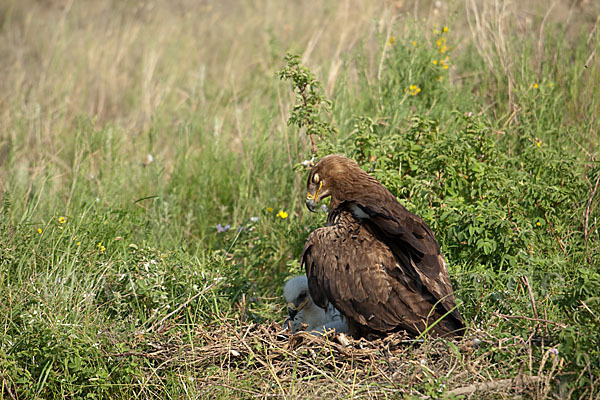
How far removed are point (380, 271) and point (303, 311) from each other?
866mm

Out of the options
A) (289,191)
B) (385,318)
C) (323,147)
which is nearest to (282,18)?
(289,191)

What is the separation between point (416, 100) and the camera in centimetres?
622

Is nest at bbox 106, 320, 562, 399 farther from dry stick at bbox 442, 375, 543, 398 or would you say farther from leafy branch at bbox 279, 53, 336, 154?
leafy branch at bbox 279, 53, 336, 154

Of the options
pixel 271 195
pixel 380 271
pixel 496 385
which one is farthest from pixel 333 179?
pixel 496 385

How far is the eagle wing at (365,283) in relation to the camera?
148 inches

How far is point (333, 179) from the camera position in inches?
174

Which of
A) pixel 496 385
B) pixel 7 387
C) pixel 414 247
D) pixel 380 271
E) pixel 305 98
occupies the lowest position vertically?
pixel 7 387

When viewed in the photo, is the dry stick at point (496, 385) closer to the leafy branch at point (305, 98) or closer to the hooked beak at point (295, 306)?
the hooked beak at point (295, 306)

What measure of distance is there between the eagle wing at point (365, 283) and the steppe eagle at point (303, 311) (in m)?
0.35

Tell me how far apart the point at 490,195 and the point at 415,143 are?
74 centimetres

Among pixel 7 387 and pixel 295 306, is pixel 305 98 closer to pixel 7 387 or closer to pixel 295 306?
pixel 295 306

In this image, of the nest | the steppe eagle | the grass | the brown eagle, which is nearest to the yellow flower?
the grass

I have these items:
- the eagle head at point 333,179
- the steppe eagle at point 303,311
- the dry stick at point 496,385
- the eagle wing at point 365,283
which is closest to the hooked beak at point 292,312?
the steppe eagle at point 303,311

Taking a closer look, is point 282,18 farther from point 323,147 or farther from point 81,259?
point 81,259
